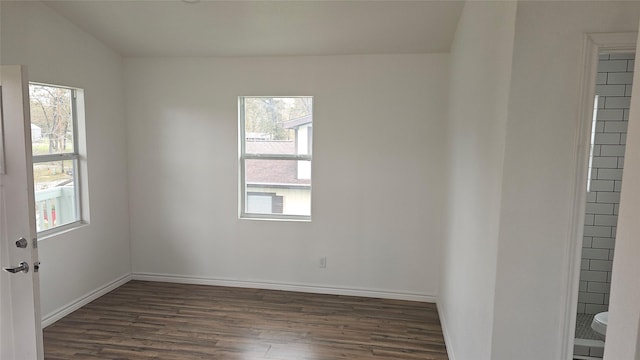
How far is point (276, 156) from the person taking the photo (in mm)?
4410

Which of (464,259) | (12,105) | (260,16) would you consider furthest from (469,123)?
(12,105)

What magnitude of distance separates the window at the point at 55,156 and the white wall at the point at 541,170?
3.58 meters

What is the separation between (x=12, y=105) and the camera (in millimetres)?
2172

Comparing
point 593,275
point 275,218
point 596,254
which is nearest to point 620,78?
point 596,254

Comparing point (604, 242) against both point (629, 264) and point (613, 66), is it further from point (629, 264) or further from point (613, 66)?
point (629, 264)

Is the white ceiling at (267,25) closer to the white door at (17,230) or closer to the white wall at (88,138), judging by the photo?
the white wall at (88,138)

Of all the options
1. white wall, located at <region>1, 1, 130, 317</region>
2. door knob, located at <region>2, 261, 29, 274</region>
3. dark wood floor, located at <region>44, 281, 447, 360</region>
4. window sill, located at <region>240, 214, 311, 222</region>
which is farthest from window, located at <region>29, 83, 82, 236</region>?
window sill, located at <region>240, 214, 311, 222</region>

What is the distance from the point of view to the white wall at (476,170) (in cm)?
191

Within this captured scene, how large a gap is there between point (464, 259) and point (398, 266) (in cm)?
162

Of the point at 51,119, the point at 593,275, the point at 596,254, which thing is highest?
the point at 51,119

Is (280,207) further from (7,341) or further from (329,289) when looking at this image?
(7,341)

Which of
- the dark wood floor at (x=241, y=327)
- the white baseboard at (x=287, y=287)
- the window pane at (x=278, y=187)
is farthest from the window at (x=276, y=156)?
the dark wood floor at (x=241, y=327)

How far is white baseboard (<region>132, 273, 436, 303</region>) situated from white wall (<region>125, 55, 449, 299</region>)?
0.03 metres

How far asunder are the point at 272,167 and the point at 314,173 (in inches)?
19.0
